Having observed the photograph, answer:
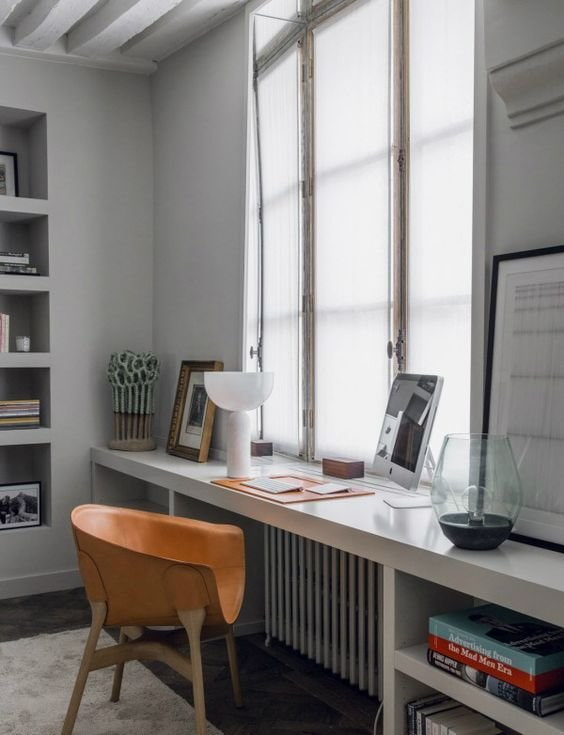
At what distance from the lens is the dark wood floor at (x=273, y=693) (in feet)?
9.64

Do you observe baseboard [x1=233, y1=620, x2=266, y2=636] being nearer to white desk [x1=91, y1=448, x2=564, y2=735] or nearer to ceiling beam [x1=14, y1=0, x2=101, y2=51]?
white desk [x1=91, y1=448, x2=564, y2=735]

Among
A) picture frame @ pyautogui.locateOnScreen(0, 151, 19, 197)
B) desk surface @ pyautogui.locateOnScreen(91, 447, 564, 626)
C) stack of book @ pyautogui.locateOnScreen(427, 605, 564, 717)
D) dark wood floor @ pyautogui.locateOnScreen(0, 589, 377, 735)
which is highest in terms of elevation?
picture frame @ pyautogui.locateOnScreen(0, 151, 19, 197)

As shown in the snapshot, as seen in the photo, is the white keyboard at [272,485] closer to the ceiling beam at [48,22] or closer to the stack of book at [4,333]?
the stack of book at [4,333]

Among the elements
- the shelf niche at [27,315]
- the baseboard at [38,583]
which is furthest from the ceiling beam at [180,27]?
the baseboard at [38,583]

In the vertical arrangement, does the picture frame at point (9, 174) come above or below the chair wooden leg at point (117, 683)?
above

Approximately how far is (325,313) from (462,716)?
1.78 m

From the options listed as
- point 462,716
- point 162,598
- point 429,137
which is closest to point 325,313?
point 429,137

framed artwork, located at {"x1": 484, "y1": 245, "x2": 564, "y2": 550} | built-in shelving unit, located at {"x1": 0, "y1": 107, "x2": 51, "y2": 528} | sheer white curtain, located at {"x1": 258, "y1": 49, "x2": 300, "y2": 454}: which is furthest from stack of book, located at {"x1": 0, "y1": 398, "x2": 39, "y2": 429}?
framed artwork, located at {"x1": 484, "y1": 245, "x2": 564, "y2": 550}

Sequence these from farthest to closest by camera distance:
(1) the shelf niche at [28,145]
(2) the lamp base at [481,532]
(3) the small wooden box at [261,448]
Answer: (1) the shelf niche at [28,145] → (3) the small wooden box at [261,448] → (2) the lamp base at [481,532]

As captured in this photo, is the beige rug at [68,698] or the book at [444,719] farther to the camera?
the beige rug at [68,698]

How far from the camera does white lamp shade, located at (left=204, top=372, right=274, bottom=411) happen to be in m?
3.46

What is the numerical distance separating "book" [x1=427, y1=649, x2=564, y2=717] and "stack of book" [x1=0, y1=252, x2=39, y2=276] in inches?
127

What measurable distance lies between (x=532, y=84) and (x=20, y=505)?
3.51 meters

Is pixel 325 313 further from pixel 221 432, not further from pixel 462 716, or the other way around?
pixel 462 716
